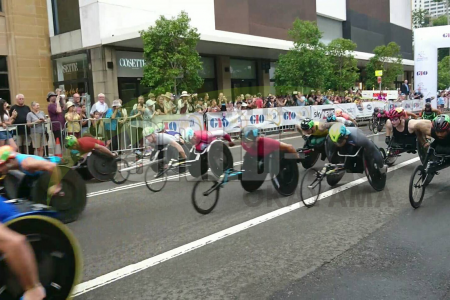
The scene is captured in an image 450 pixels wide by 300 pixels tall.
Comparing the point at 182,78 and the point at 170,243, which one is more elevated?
the point at 182,78

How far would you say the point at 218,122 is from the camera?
635 inches

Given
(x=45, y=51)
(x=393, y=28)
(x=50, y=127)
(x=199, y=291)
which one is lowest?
(x=199, y=291)

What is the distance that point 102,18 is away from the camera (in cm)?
1848

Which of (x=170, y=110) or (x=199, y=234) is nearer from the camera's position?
(x=199, y=234)

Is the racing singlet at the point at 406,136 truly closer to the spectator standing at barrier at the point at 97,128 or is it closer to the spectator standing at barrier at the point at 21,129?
the spectator standing at barrier at the point at 97,128

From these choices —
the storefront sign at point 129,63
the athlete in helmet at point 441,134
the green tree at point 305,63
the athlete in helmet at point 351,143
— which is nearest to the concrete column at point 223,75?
the green tree at point 305,63

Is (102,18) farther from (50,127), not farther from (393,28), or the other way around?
(393,28)

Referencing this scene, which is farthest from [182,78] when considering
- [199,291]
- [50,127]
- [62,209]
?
[199,291]

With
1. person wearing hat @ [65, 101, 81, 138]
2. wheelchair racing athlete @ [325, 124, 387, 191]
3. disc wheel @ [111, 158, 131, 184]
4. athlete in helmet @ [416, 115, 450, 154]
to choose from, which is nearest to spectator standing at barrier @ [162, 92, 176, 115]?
person wearing hat @ [65, 101, 81, 138]

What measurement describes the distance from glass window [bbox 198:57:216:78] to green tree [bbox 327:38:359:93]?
722 cm

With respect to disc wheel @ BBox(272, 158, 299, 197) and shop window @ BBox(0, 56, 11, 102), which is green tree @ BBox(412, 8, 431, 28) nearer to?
shop window @ BBox(0, 56, 11, 102)

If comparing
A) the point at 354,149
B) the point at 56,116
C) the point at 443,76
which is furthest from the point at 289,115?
the point at 443,76

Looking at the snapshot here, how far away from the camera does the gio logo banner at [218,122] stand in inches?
625

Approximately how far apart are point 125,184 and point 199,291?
5.77m
